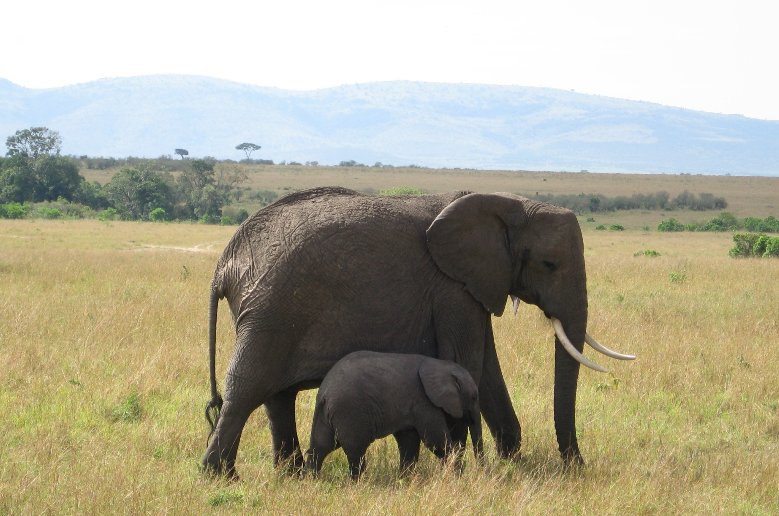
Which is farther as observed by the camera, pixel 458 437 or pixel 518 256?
pixel 518 256

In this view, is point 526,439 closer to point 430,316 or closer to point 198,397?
point 430,316

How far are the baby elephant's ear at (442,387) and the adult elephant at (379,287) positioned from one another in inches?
14.5

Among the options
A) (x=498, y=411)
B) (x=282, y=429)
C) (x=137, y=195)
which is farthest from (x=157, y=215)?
(x=498, y=411)

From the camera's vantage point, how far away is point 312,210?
7371 millimetres

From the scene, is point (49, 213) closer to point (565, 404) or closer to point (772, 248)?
point (772, 248)

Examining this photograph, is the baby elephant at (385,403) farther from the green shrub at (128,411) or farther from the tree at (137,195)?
the tree at (137,195)

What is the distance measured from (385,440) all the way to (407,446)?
2.85 feet

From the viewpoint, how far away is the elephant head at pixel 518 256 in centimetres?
734

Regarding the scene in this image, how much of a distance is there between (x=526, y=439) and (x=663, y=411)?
197 cm

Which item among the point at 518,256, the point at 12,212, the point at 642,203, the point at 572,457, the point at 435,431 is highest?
the point at 518,256

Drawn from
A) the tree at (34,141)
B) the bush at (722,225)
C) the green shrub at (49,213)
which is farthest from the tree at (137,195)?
the bush at (722,225)

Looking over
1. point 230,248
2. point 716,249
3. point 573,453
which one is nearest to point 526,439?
point 573,453

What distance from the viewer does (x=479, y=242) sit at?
24.4ft

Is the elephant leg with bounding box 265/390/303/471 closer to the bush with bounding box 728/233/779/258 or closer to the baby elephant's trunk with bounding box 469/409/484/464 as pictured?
the baby elephant's trunk with bounding box 469/409/484/464
